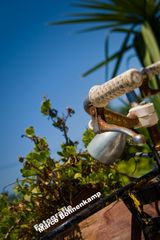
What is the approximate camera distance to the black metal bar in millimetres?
704

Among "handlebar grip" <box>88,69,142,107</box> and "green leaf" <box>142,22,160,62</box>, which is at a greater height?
"green leaf" <box>142,22,160,62</box>

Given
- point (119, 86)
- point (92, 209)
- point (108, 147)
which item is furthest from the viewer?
point (92, 209)

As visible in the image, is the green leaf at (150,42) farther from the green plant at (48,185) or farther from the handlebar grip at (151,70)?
the handlebar grip at (151,70)

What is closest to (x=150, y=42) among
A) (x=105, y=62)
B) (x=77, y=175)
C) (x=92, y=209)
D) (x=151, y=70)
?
(x=105, y=62)

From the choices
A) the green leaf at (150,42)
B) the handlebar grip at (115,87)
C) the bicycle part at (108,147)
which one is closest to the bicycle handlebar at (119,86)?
the handlebar grip at (115,87)

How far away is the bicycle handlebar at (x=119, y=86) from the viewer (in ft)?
1.57

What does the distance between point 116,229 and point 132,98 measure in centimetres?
68

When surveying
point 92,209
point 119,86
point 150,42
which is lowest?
point 92,209

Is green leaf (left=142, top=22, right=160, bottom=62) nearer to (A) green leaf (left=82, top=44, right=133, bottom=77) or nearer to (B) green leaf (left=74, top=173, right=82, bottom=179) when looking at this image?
(A) green leaf (left=82, top=44, right=133, bottom=77)

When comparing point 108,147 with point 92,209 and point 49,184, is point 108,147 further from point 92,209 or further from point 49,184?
point 49,184

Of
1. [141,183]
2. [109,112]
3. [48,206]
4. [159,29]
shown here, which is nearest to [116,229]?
[141,183]

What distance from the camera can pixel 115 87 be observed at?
0.49 meters

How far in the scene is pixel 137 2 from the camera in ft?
20.2

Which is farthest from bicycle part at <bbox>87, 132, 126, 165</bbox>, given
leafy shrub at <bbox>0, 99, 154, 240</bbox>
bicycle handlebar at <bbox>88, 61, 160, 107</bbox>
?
leafy shrub at <bbox>0, 99, 154, 240</bbox>
